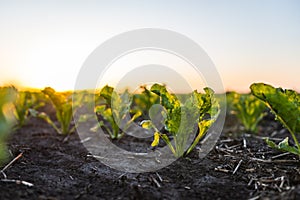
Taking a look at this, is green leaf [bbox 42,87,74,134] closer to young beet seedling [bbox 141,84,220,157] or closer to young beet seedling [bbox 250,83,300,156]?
young beet seedling [bbox 141,84,220,157]

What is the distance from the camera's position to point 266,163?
3.26 metres

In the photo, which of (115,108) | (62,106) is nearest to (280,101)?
(115,108)

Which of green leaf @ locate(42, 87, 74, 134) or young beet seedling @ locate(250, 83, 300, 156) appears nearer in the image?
young beet seedling @ locate(250, 83, 300, 156)

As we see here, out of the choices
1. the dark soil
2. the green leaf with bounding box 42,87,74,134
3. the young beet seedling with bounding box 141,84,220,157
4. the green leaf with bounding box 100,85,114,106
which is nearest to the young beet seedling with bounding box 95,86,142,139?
the green leaf with bounding box 100,85,114,106

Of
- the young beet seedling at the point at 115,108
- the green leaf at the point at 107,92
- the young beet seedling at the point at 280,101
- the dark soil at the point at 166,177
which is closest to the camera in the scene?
the dark soil at the point at 166,177

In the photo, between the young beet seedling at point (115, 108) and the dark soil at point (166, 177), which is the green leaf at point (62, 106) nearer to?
the young beet seedling at point (115, 108)

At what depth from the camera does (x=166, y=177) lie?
2844 millimetres

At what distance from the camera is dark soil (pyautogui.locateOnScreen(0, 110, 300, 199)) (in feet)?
7.97

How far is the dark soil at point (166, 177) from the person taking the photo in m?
2.43

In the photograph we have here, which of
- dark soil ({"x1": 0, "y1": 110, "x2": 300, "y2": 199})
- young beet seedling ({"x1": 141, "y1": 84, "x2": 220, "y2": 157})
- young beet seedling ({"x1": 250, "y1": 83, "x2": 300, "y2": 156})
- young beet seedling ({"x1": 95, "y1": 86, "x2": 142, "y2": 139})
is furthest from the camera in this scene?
young beet seedling ({"x1": 95, "y1": 86, "x2": 142, "y2": 139})

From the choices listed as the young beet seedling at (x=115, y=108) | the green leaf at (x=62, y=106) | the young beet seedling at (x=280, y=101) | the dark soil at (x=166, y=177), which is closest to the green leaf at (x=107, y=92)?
the young beet seedling at (x=115, y=108)

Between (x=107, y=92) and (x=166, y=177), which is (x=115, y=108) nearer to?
(x=107, y=92)

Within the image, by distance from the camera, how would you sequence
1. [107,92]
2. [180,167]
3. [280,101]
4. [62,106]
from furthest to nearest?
[62,106], [107,92], [180,167], [280,101]

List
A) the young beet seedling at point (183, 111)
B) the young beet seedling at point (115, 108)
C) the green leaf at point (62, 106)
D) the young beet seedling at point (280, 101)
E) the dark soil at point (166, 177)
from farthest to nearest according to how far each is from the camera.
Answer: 1. the green leaf at point (62, 106)
2. the young beet seedling at point (115, 108)
3. the young beet seedling at point (183, 111)
4. the young beet seedling at point (280, 101)
5. the dark soil at point (166, 177)
